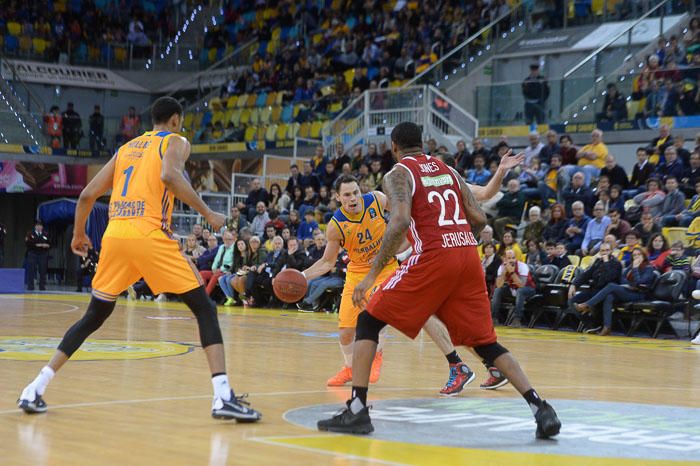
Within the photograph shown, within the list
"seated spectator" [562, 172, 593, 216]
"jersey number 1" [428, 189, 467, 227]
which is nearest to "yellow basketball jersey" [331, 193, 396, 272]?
"jersey number 1" [428, 189, 467, 227]

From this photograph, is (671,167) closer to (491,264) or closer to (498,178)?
(491,264)

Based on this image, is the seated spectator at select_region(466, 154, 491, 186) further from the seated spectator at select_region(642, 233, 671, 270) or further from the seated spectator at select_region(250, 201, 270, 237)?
the seated spectator at select_region(250, 201, 270, 237)

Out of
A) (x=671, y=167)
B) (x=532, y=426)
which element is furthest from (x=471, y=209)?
(x=671, y=167)

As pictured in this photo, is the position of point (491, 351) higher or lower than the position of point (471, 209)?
lower

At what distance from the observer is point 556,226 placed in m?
18.7

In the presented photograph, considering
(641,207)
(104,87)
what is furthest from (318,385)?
(104,87)

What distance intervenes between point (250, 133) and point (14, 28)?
463 inches

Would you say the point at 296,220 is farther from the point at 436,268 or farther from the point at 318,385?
the point at 436,268

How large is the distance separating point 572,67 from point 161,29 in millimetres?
21013

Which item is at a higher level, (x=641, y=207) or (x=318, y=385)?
(x=641, y=207)

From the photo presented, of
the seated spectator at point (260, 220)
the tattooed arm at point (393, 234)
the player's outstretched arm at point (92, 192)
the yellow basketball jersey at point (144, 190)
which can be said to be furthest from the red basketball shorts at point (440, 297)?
the seated spectator at point (260, 220)

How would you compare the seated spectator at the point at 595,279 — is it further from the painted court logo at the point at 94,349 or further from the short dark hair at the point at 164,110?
the short dark hair at the point at 164,110

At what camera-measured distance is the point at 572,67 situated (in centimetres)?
2506

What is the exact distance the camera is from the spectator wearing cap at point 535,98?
2369cm
